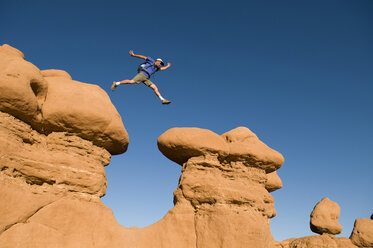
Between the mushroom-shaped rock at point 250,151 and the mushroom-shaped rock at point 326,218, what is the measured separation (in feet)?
27.9

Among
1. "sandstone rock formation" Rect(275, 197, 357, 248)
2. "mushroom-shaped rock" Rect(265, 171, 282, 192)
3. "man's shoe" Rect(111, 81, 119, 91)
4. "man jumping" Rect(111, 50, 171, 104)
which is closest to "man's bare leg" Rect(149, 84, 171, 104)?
"man jumping" Rect(111, 50, 171, 104)

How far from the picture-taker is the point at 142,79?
10211 millimetres

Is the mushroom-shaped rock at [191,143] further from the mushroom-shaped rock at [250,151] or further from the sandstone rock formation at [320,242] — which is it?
the sandstone rock formation at [320,242]

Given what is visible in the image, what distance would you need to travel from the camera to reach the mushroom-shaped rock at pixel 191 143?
9922 millimetres

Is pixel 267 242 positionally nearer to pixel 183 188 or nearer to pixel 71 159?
pixel 183 188

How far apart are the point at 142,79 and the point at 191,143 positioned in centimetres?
259

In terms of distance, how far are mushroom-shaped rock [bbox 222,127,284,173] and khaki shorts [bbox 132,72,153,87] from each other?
10.4ft

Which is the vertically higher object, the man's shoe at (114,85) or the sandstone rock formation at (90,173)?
the man's shoe at (114,85)

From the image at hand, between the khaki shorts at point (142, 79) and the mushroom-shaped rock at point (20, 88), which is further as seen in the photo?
the khaki shorts at point (142, 79)

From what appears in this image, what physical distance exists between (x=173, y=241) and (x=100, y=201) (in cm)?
250

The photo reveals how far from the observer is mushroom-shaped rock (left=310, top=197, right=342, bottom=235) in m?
17.0

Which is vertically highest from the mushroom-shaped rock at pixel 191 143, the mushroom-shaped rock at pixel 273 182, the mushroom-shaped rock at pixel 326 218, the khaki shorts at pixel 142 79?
the khaki shorts at pixel 142 79

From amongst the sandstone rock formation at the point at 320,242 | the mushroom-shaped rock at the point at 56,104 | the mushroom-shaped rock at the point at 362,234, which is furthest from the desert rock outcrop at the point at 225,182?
the mushroom-shaped rock at the point at 362,234

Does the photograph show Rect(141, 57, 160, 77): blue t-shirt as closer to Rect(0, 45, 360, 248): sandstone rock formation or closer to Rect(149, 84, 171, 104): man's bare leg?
Rect(149, 84, 171, 104): man's bare leg
